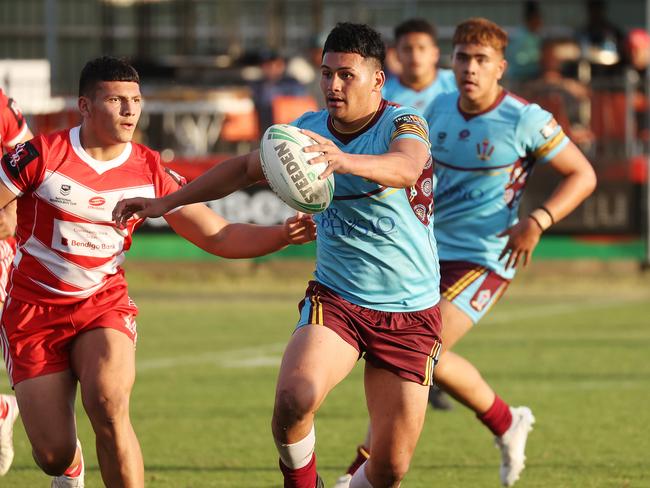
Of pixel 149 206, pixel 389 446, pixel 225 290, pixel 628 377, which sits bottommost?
pixel 225 290

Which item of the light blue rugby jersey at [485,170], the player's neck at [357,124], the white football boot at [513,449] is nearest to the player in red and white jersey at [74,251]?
the player's neck at [357,124]

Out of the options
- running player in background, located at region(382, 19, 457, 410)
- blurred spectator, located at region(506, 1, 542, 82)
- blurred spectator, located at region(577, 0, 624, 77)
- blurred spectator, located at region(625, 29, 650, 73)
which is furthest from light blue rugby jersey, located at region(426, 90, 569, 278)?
blurred spectator, located at region(625, 29, 650, 73)

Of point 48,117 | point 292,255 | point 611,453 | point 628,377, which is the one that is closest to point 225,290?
point 292,255

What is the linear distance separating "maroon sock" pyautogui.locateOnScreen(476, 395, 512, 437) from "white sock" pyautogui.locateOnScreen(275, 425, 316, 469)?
2178 millimetres

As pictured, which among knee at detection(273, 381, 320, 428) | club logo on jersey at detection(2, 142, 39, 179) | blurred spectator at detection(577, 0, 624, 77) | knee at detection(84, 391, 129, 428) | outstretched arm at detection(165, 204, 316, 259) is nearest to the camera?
knee at detection(273, 381, 320, 428)

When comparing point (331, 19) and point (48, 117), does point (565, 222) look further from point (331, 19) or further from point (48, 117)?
point (331, 19)

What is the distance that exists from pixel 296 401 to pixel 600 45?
15.3 metres

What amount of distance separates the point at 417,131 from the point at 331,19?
22.2 meters

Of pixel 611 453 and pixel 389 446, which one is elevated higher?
pixel 389 446

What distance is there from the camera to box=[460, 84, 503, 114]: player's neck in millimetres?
8219

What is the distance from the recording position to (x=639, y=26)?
1179 inches

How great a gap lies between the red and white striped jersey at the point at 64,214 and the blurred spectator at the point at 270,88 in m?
13.0

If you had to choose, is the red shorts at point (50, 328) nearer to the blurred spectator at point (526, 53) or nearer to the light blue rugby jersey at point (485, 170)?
the light blue rugby jersey at point (485, 170)

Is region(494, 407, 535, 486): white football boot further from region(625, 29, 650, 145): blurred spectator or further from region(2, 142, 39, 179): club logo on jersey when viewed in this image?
region(625, 29, 650, 145): blurred spectator
